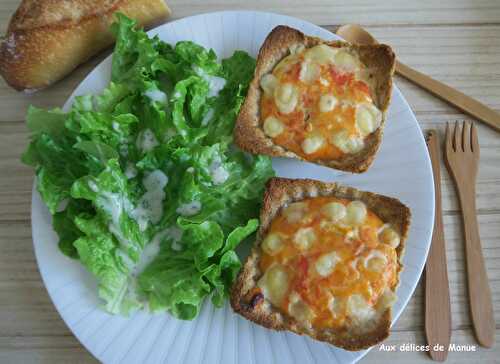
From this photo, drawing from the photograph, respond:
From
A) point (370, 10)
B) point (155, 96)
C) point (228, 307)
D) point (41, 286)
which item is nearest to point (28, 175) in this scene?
point (41, 286)

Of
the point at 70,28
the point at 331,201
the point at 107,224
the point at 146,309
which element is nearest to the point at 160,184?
the point at 107,224

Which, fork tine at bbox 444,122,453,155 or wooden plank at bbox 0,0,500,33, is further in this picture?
wooden plank at bbox 0,0,500,33

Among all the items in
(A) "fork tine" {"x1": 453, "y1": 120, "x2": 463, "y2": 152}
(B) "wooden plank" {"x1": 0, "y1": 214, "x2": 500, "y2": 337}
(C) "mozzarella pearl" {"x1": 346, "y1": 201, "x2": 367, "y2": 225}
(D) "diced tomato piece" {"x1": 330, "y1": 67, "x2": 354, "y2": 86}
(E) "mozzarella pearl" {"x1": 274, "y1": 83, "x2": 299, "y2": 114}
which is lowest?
(B) "wooden plank" {"x1": 0, "y1": 214, "x2": 500, "y2": 337}

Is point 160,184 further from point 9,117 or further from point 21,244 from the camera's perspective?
point 9,117

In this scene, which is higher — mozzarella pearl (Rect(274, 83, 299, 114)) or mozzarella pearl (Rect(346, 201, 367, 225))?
mozzarella pearl (Rect(274, 83, 299, 114))

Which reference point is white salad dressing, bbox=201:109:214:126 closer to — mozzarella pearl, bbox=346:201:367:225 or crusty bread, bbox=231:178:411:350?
crusty bread, bbox=231:178:411:350

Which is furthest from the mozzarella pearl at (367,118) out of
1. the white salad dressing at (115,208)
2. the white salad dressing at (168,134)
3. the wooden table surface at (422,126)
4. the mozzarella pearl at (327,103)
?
the white salad dressing at (115,208)

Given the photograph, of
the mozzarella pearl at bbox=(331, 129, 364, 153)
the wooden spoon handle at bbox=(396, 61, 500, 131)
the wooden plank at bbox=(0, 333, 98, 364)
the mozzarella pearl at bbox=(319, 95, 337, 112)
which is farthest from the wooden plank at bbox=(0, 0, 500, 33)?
the wooden plank at bbox=(0, 333, 98, 364)
